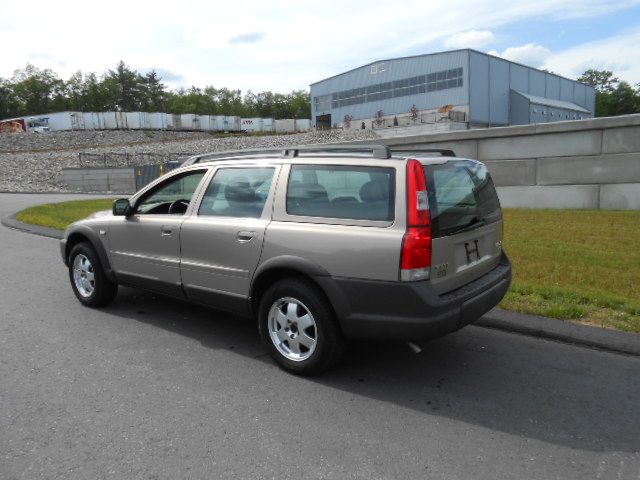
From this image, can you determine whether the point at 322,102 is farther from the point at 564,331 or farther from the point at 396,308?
the point at 396,308

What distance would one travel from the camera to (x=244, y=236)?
3.96 metres

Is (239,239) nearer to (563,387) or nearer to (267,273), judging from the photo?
(267,273)

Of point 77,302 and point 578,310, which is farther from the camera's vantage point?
point 77,302

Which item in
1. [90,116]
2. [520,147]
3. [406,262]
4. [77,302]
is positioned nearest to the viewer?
[406,262]

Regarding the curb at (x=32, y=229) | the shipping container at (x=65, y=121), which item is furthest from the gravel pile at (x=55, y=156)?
the curb at (x=32, y=229)

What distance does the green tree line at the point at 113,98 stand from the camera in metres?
98.2

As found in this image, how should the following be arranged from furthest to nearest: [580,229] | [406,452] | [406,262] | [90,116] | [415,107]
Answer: [90,116]
[415,107]
[580,229]
[406,262]
[406,452]

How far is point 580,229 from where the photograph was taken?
862 centimetres

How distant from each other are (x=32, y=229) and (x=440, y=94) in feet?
178

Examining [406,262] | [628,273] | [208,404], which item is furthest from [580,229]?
[208,404]

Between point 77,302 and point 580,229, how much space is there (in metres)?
7.89

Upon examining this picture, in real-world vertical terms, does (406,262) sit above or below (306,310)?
above

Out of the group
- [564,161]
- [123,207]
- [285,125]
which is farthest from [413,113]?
[123,207]

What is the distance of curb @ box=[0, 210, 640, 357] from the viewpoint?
4110 millimetres
